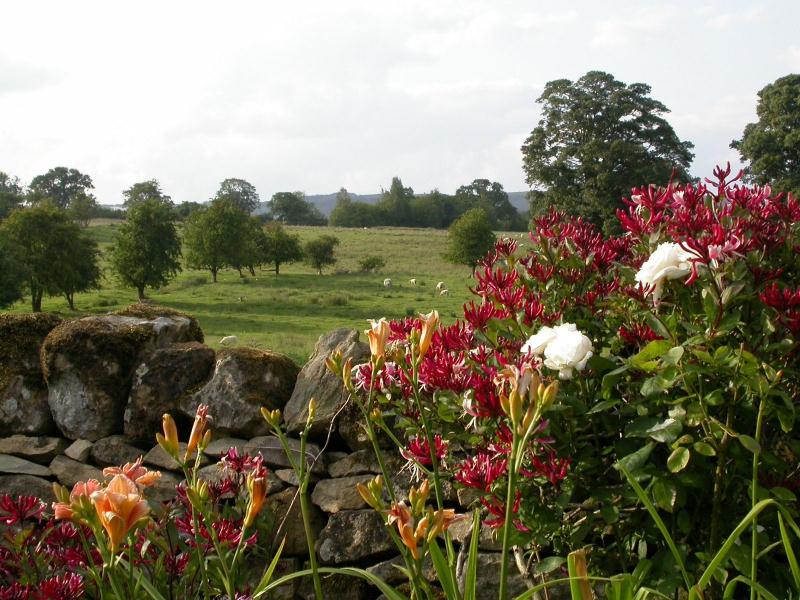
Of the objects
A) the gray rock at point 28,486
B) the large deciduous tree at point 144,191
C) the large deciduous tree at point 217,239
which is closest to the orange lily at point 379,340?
the gray rock at point 28,486

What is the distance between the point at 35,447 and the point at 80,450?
301mm

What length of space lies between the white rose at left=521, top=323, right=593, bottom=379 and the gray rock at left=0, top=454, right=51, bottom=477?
312 centimetres

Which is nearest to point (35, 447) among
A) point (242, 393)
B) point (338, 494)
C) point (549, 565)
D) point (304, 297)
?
point (242, 393)

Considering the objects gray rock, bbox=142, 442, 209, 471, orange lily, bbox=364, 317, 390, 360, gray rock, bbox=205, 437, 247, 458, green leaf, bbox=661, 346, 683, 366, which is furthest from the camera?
→ gray rock, bbox=142, 442, 209, 471

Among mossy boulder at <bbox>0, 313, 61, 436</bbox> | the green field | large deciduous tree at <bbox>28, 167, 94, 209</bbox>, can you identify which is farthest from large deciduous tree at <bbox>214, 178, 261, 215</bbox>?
mossy boulder at <bbox>0, 313, 61, 436</bbox>

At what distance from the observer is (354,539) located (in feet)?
11.9

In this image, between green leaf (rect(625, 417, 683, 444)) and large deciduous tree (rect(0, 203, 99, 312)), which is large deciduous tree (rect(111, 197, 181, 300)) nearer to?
large deciduous tree (rect(0, 203, 99, 312))

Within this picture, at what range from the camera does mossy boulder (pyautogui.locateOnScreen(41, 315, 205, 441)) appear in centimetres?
421

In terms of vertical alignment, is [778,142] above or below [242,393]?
above

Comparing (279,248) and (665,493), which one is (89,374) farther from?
(279,248)

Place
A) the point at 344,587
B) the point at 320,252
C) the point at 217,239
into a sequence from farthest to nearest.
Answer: the point at 320,252 < the point at 217,239 < the point at 344,587

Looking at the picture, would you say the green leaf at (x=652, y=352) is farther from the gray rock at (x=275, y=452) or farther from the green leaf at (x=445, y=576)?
the gray rock at (x=275, y=452)

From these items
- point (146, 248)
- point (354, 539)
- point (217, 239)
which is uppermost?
point (217, 239)

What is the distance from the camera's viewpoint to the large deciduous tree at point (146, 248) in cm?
3738
